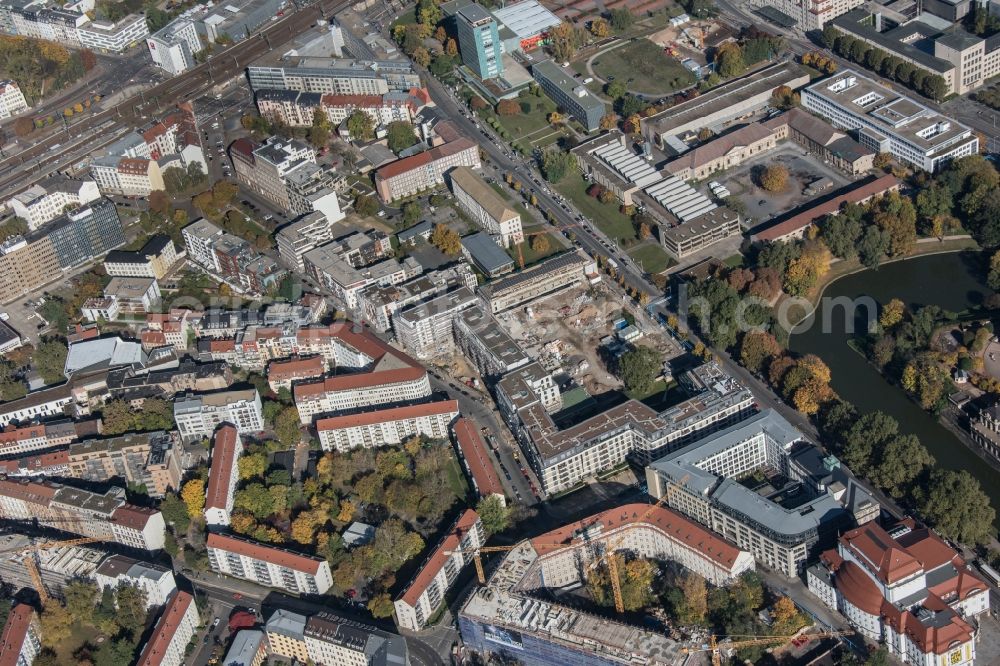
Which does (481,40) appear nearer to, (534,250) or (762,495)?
(534,250)

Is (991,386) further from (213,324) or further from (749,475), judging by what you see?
(213,324)

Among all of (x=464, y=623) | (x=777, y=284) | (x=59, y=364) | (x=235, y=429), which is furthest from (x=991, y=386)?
(x=59, y=364)

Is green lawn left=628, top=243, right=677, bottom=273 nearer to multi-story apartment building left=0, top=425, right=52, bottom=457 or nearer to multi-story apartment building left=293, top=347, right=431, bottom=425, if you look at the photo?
multi-story apartment building left=293, top=347, right=431, bottom=425

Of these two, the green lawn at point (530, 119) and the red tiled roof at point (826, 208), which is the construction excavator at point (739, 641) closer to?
the red tiled roof at point (826, 208)

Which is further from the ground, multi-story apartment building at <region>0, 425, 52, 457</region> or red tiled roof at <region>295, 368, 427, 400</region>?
red tiled roof at <region>295, 368, 427, 400</region>

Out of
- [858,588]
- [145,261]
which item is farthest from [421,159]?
[858,588]

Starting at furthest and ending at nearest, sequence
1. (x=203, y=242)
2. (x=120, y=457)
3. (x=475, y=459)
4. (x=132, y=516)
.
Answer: (x=203, y=242)
(x=120, y=457)
(x=475, y=459)
(x=132, y=516)

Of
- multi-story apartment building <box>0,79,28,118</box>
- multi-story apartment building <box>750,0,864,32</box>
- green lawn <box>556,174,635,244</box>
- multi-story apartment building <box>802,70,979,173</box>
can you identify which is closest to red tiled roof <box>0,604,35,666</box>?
green lawn <box>556,174,635,244</box>

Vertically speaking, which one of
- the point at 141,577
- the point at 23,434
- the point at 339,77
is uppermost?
the point at 339,77
